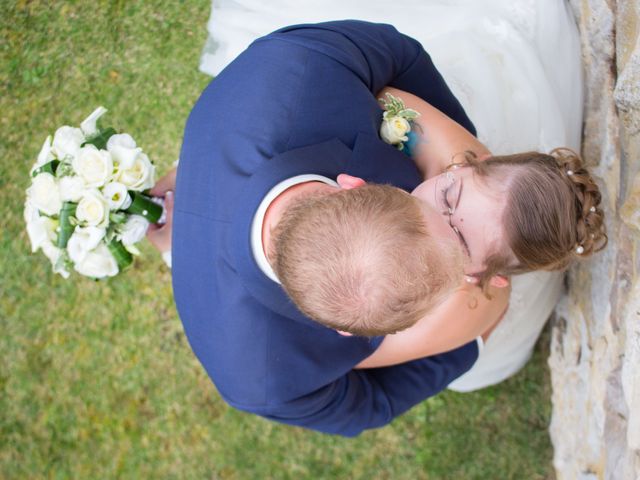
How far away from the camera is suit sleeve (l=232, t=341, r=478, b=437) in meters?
2.09

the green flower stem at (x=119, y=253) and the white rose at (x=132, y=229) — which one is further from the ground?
the white rose at (x=132, y=229)

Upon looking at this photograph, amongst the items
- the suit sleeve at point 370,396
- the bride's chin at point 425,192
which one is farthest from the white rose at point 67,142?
the bride's chin at point 425,192

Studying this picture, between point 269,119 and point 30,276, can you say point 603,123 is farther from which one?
point 30,276

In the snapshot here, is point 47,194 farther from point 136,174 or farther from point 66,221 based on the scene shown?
point 136,174

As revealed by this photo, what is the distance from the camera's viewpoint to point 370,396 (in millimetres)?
2365

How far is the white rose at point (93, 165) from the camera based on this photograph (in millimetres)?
2174

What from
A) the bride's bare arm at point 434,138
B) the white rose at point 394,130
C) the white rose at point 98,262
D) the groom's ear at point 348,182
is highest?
the groom's ear at point 348,182

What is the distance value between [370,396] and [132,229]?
108 centimetres

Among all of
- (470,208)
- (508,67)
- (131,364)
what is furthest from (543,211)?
(131,364)

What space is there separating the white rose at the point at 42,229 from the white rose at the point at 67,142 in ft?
0.78

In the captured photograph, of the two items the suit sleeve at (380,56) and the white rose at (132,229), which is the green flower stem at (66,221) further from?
the suit sleeve at (380,56)

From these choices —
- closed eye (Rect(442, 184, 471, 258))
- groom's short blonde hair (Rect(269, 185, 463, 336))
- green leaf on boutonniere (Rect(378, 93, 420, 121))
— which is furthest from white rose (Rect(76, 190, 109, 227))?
closed eye (Rect(442, 184, 471, 258))

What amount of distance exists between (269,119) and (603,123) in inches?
54.6

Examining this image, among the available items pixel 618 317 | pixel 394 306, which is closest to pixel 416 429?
pixel 618 317
